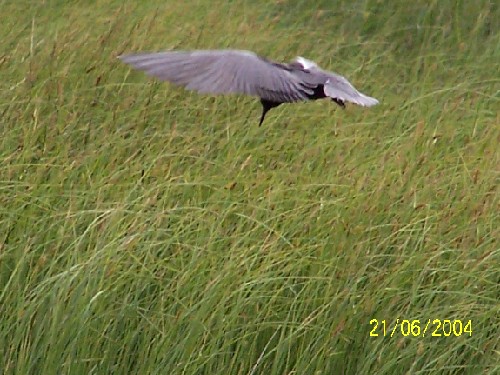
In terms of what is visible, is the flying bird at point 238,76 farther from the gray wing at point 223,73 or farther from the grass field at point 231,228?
the grass field at point 231,228

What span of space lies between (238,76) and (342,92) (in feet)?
0.78

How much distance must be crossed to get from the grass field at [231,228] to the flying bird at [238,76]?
10.2 inches

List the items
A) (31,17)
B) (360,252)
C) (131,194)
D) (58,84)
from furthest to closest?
1. (31,17)
2. (58,84)
3. (131,194)
4. (360,252)

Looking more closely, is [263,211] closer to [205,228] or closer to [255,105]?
[205,228]

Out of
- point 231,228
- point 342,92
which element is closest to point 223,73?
point 342,92

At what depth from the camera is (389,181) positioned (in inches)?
106

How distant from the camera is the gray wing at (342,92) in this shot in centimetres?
233

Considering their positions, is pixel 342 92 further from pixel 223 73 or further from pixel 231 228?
pixel 231 228

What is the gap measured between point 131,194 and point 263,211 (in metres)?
0.31

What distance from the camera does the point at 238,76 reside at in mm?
2287

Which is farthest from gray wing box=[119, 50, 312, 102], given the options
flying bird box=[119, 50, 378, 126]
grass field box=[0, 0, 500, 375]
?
grass field box=[0, 0, 500, 375]

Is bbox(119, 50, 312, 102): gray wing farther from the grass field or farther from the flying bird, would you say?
the grass field

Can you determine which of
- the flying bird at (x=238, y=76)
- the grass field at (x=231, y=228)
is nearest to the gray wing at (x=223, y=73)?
the flying bird at (x=238, y=76)

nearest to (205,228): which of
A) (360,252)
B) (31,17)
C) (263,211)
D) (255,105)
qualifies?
(263,211)
